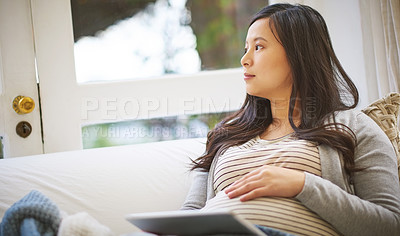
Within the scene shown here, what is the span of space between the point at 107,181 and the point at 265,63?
625 millimetres

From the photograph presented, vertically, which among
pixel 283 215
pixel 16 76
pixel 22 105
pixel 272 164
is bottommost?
pixel 283 215

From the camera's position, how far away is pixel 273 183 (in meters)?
1.04

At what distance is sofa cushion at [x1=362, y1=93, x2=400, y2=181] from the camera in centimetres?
125

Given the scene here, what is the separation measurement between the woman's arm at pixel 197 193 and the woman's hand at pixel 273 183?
0.24 m

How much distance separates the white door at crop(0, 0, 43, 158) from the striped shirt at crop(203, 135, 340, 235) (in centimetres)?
91

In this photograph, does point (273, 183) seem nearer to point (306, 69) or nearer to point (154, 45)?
point (306, 69)

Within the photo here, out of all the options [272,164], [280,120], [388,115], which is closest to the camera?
[272,164]

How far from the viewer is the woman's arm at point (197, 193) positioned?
4.20 ft

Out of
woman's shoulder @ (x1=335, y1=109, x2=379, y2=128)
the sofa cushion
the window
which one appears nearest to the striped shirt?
woman's shoulder @ (x1=335, y1=109, x2=379, y2=128)

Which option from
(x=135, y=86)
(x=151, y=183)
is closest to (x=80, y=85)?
(x=135, y=86)

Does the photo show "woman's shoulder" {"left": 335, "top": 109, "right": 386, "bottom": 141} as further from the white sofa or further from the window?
the window

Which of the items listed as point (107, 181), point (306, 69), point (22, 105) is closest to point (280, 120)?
point (306, 69)

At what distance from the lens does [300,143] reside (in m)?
1.17

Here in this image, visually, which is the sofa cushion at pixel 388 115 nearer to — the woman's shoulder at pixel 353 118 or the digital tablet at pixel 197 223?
the woman's shoulder at pixel 353 118
